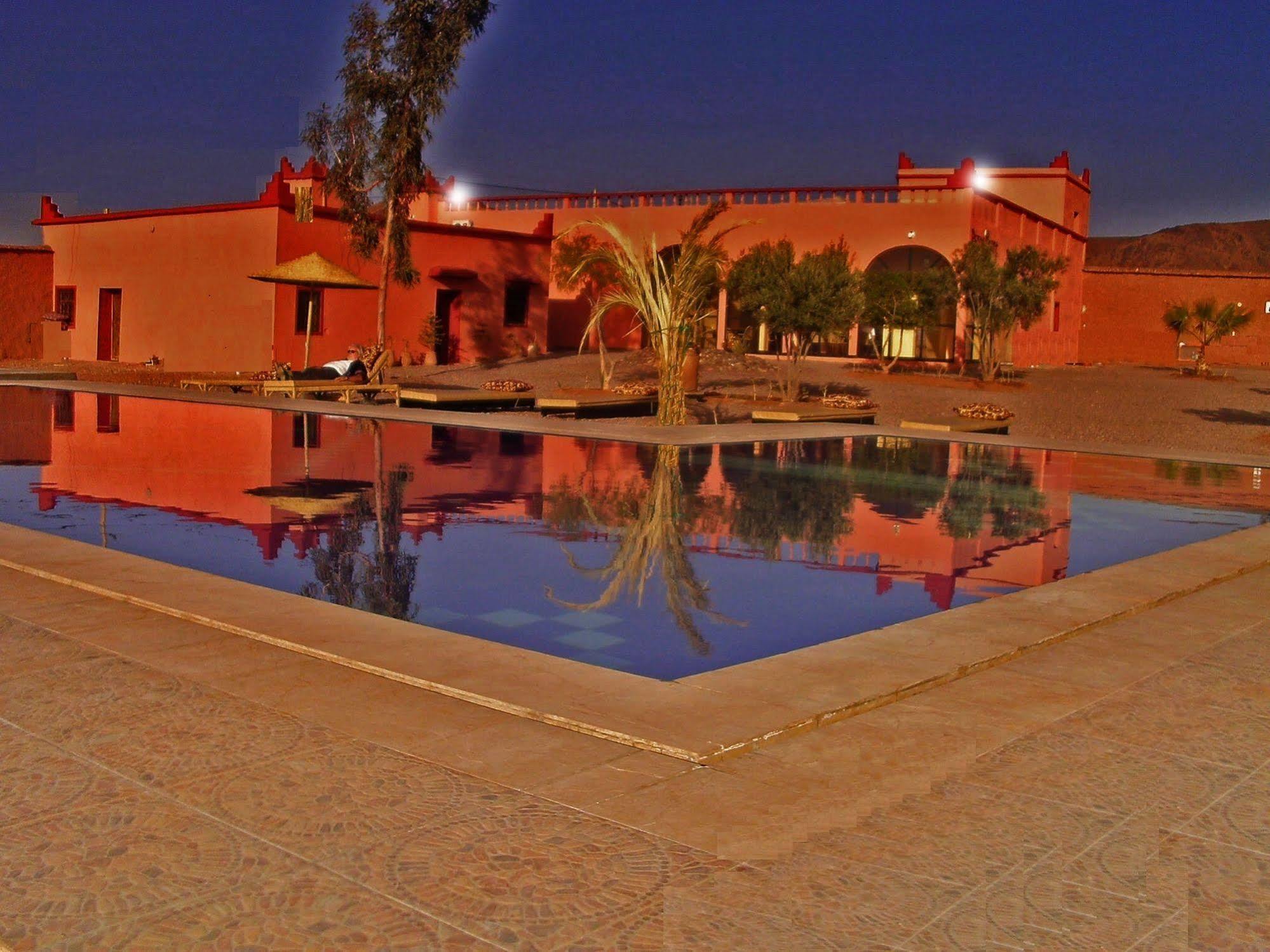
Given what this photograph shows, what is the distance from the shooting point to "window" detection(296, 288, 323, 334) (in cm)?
2794

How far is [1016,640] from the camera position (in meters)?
5.77

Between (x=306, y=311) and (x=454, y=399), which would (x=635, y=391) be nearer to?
(x=454, y=399)

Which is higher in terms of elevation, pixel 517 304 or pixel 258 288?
pixel 517 304

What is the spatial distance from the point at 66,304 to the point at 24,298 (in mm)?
1740

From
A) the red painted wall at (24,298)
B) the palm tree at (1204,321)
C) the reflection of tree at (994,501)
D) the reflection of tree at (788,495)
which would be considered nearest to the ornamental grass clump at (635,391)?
the reflection of tree at (788,495)

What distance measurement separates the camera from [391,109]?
1055 inches

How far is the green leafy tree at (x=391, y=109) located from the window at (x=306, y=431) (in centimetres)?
835

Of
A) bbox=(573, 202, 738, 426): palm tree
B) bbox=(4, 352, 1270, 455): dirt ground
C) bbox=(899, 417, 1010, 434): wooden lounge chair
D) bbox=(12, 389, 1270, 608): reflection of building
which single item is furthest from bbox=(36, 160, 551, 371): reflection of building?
bbox=(899, 417, 1010, 434): wooden lounge chair

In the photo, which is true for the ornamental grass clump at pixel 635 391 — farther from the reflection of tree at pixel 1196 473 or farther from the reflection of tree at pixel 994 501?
the reflection of tree at pixel 1196 473

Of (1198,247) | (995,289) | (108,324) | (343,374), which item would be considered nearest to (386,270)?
(343,374)

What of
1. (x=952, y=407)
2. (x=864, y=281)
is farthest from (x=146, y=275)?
(x=952, y=407)

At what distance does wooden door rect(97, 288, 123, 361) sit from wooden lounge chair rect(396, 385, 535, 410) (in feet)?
45.1

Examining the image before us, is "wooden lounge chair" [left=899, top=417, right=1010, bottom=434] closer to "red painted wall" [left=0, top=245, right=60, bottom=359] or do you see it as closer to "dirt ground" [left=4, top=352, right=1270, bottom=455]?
"dirt ground" [left=4, top=352, right=1270, bottom=455]

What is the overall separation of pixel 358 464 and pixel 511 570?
18.2ft
